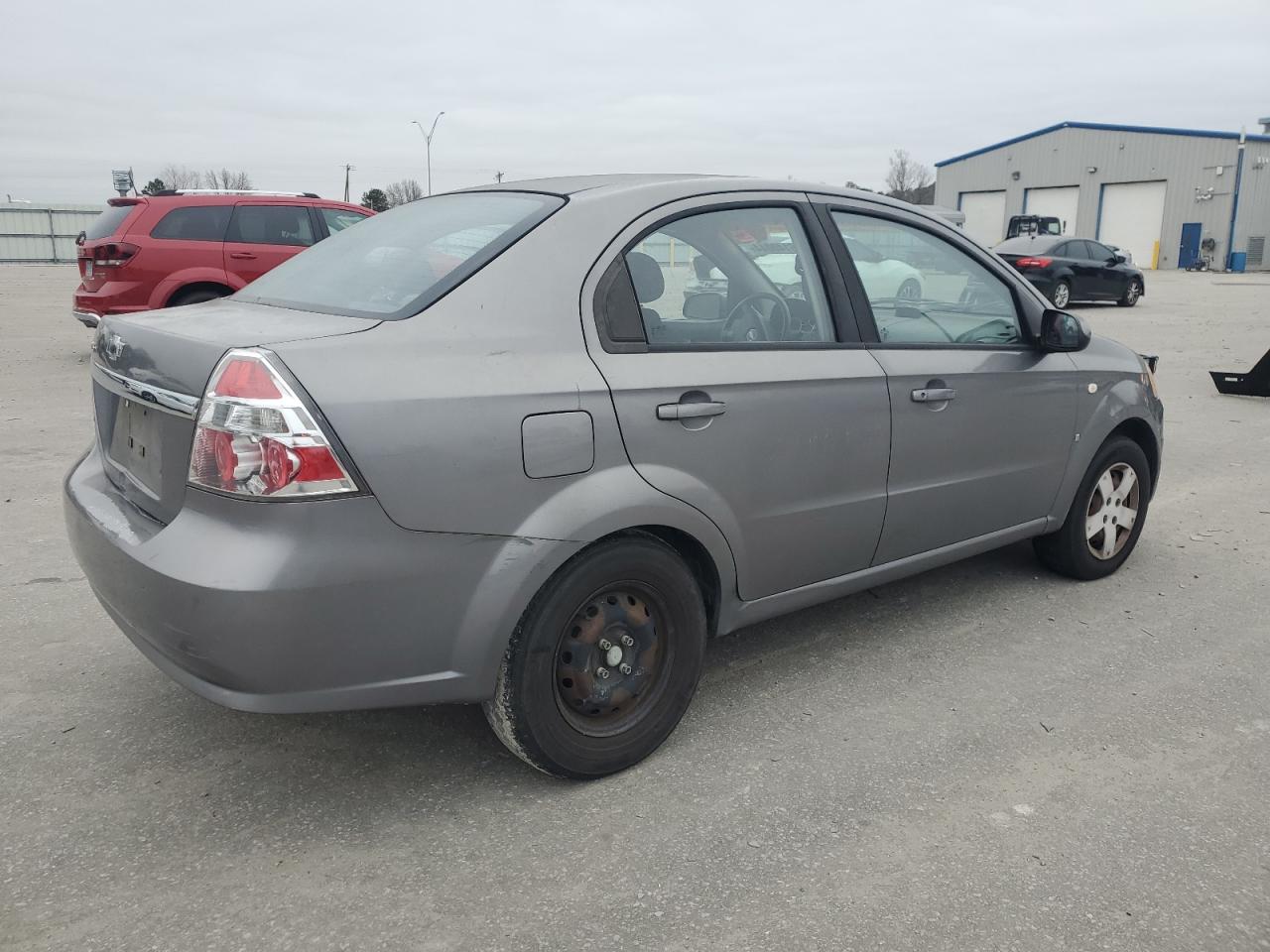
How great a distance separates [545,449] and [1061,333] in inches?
91.5

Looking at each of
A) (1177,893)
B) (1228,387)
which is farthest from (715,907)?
(1228,387)

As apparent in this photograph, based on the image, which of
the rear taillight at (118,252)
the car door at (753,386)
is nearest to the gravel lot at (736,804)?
the car door at (753,386)

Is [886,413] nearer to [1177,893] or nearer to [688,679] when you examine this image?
[688,679]

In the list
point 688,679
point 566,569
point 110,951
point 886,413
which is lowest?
point 110,951

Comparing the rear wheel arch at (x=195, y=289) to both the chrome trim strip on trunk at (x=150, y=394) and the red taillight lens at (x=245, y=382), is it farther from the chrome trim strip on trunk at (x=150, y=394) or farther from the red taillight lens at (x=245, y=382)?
the red taillight lens at (x=245, y=382)

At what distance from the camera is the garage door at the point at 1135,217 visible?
140 feet

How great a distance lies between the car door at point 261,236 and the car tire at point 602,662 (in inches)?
334

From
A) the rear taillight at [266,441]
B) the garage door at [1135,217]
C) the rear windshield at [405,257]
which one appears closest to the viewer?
the rear taillight at [266,441]

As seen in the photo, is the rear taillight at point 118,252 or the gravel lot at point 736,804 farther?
the rear taillight at point 118,252

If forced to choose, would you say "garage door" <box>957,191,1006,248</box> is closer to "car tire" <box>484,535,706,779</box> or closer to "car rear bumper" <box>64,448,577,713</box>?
"car tire" <box>484,535,706,779</box>

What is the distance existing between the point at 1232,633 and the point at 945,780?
1832 millimetres

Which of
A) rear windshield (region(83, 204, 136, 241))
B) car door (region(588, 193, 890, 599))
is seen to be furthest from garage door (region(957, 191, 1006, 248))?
car door (region(588, 193, 890, 599))

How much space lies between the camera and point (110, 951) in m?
2.17

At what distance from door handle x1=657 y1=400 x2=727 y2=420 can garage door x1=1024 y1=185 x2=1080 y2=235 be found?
155 ft
